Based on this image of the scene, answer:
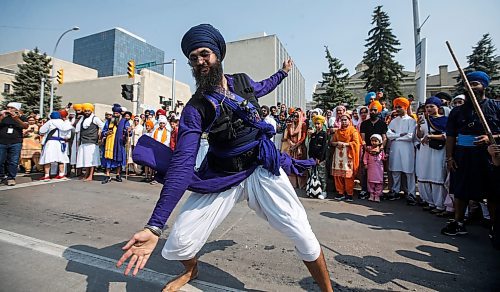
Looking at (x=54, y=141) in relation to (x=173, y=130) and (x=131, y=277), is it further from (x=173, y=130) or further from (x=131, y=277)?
(x=131, y=277)

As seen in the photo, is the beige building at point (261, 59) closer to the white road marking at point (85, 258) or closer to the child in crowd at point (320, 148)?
the child in crowd at point (320, 148)

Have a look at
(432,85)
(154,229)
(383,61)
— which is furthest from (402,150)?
(432,85)

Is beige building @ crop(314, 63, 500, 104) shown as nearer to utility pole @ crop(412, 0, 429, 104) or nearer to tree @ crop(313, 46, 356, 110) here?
tree @ crop(313, 46, 356, 110)

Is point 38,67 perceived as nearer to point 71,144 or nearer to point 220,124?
point 71,144

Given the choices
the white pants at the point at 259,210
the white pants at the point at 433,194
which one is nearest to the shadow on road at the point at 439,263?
the white pants at the point at 433,194

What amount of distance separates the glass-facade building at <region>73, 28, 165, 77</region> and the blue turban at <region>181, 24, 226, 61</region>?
8209cm

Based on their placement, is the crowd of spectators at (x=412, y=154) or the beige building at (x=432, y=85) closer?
the crowd of spectators at (x=412, y=154)

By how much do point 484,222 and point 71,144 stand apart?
10.2 m

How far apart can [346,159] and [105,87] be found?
42156mm

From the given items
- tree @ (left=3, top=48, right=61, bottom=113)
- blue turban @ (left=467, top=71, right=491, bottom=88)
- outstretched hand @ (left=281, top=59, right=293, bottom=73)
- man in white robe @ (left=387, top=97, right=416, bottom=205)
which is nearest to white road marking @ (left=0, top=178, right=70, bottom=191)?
outstretched hand @ (left=281, top=59, right=293, bottom=73)

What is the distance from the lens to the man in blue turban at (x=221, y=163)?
1.93 meters

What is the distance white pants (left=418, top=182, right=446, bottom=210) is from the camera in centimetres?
490

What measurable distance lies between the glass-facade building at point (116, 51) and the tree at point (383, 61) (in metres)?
65.2

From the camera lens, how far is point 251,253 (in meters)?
3.12
